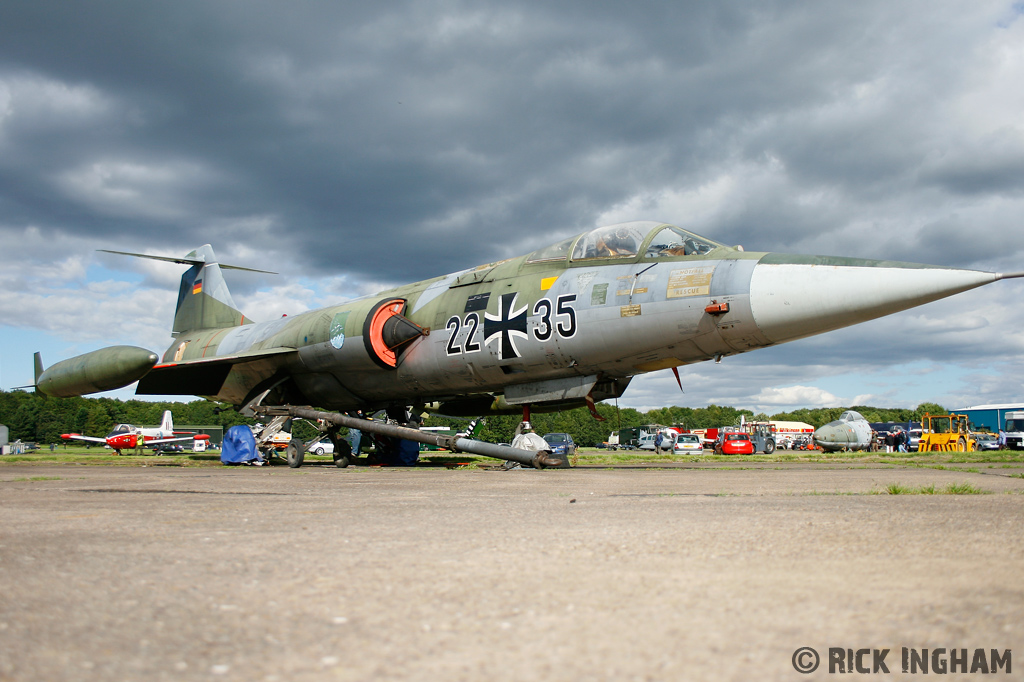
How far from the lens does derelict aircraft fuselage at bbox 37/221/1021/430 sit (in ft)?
27.9

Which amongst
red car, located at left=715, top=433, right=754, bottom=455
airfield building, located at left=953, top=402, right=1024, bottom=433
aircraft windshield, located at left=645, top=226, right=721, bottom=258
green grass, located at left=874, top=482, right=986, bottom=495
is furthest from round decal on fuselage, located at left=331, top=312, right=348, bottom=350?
airfield building, located at left=953, top=402, right=1024, bottom=433

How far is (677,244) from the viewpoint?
397 inches

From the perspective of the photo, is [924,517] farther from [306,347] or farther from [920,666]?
[306,347]

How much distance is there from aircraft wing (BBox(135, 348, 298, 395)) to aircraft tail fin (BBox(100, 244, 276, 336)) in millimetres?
3384

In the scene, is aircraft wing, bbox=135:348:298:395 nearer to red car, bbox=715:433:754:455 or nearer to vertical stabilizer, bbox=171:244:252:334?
vertical stabilizer, bbox=171:244:252:334

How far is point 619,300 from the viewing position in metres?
10.0

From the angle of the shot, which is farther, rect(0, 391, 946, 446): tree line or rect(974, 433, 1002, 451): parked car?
rect(0, 391, 946, 446): tree line

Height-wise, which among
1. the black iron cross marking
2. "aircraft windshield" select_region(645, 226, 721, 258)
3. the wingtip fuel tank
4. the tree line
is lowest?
the tree line

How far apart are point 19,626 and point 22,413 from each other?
4781 inches

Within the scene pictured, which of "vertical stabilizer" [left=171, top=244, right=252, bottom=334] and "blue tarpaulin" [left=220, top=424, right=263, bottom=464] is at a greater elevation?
"vertical stabilizer" [left=171, top=244, right=252, bottom=334]

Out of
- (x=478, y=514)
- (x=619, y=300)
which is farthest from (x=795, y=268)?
(x=478, y=514)

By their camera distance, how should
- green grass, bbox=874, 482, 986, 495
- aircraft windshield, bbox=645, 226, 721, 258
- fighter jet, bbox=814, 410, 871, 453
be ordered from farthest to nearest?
fighter jet, bbox=814, 410, 871, 453 < aircraft windshield, bbox=645, 226, 721, 258 < green grass, bbox=874, 482, 986, 495

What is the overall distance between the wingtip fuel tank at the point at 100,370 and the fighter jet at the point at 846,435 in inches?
1402

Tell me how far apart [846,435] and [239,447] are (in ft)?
110
